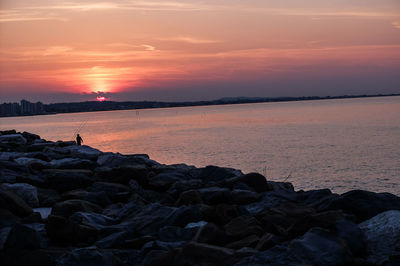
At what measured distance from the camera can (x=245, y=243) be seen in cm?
484

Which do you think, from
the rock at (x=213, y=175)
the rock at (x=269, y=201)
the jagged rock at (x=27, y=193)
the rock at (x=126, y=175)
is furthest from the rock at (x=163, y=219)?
the rock at (x=213, y=175)

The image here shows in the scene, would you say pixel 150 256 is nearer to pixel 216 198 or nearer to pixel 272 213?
pixel 272 213

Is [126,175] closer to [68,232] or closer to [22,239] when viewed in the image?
[68,232]

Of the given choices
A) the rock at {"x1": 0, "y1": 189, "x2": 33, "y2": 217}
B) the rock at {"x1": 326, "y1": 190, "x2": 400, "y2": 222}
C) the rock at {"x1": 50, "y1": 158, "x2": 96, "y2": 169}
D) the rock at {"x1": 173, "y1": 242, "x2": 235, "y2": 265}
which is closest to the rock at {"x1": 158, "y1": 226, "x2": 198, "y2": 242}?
the rock at {"x1": 173, "y1": 242, "x2": 235, "y2": 265}

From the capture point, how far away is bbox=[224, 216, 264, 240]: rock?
203 inches

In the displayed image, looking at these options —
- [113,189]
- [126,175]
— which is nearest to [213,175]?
[126,175]

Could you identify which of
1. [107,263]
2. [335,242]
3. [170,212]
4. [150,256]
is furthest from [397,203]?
[107,263]

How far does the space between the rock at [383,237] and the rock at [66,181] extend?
5.48 metres

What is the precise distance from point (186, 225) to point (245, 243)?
1079 millimetres

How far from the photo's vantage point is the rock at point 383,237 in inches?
164

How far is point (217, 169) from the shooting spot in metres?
10.7

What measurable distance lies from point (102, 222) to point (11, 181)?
10.3ft

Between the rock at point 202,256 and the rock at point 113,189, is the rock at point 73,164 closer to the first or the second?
the rock at point 113,189

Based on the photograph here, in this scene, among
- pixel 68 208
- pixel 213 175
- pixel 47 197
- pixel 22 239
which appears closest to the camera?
pixel 22 239
